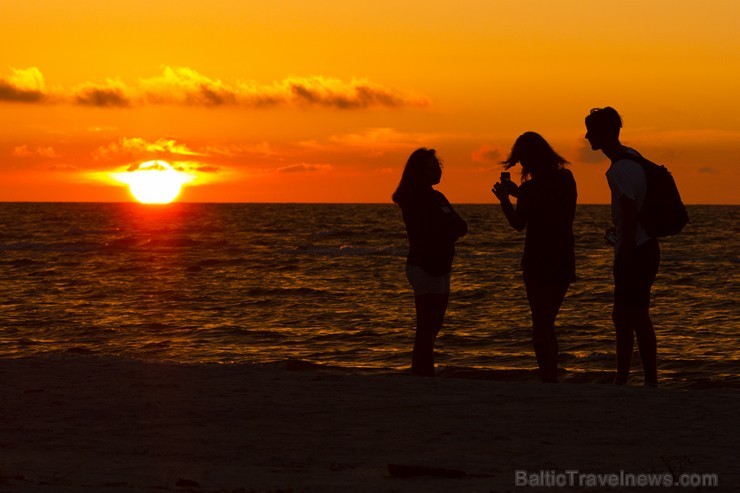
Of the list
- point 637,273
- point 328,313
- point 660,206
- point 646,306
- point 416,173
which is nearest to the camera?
point 660,206

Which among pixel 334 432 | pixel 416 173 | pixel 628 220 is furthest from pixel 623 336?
pixel 334 432

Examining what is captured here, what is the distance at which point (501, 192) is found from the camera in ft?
24.2

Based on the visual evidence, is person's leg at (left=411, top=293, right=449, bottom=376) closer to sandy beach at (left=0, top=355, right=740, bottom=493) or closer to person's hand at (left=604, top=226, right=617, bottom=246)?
sandy beach at (left=0, top=355, right=740, bottom=493)

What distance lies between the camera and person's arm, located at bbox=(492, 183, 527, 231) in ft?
24.1

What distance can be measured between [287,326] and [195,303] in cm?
443

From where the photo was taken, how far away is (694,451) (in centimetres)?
571

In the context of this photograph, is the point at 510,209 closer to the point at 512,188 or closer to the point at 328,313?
the point at 512,188

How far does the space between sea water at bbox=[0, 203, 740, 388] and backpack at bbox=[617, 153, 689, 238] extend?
4073 mm

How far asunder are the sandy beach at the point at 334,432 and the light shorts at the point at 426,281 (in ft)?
2.27

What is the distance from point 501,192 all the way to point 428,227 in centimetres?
78

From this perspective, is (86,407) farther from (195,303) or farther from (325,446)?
(195,303)

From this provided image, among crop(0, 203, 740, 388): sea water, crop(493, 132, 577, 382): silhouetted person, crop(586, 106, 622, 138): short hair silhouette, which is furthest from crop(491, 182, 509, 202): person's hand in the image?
crop(0, 203, 740, 388): sea water

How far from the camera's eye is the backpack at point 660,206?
7.05m

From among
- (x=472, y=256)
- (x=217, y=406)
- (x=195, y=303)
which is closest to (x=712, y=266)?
(x=472, y=256)
